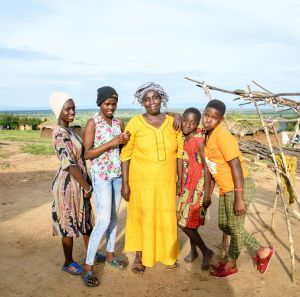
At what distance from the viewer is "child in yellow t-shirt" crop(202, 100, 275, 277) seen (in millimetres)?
3279

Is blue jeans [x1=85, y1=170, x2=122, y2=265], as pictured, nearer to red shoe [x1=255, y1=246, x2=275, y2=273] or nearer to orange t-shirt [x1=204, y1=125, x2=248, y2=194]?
orange t-shirt [x1=204, y1=125, x2=248, y2=194]

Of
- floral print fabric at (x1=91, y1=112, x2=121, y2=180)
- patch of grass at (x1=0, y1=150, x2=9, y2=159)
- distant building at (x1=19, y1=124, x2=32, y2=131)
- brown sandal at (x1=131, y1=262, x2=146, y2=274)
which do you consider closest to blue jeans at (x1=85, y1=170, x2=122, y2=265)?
floral print fabric at (x1=91, y1=112, x2=121, y2=180)

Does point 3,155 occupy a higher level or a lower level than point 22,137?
higher

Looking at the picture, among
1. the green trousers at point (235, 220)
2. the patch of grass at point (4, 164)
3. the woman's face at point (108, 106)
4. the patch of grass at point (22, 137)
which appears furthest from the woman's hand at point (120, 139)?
the patch of grass at point (22, 137)

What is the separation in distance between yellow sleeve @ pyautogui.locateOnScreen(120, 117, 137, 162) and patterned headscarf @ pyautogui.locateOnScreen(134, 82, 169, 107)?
23 cm

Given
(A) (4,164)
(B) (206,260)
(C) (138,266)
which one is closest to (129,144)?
(C) (138,266)

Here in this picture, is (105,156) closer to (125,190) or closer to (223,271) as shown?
(125,190)

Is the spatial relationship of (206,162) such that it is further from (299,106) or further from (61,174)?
(61,174)

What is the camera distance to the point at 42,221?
5789 millimetres

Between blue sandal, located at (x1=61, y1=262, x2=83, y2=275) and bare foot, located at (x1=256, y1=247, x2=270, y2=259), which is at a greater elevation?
bare foot, located at (x1=256, y1=247, x2=270, y2=259)

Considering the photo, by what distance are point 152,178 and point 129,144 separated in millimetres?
425

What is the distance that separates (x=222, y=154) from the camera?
10.9 ft

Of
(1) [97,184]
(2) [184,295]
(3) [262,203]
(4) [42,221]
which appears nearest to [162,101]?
(1) [97,184]

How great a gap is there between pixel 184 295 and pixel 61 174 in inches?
68.4
